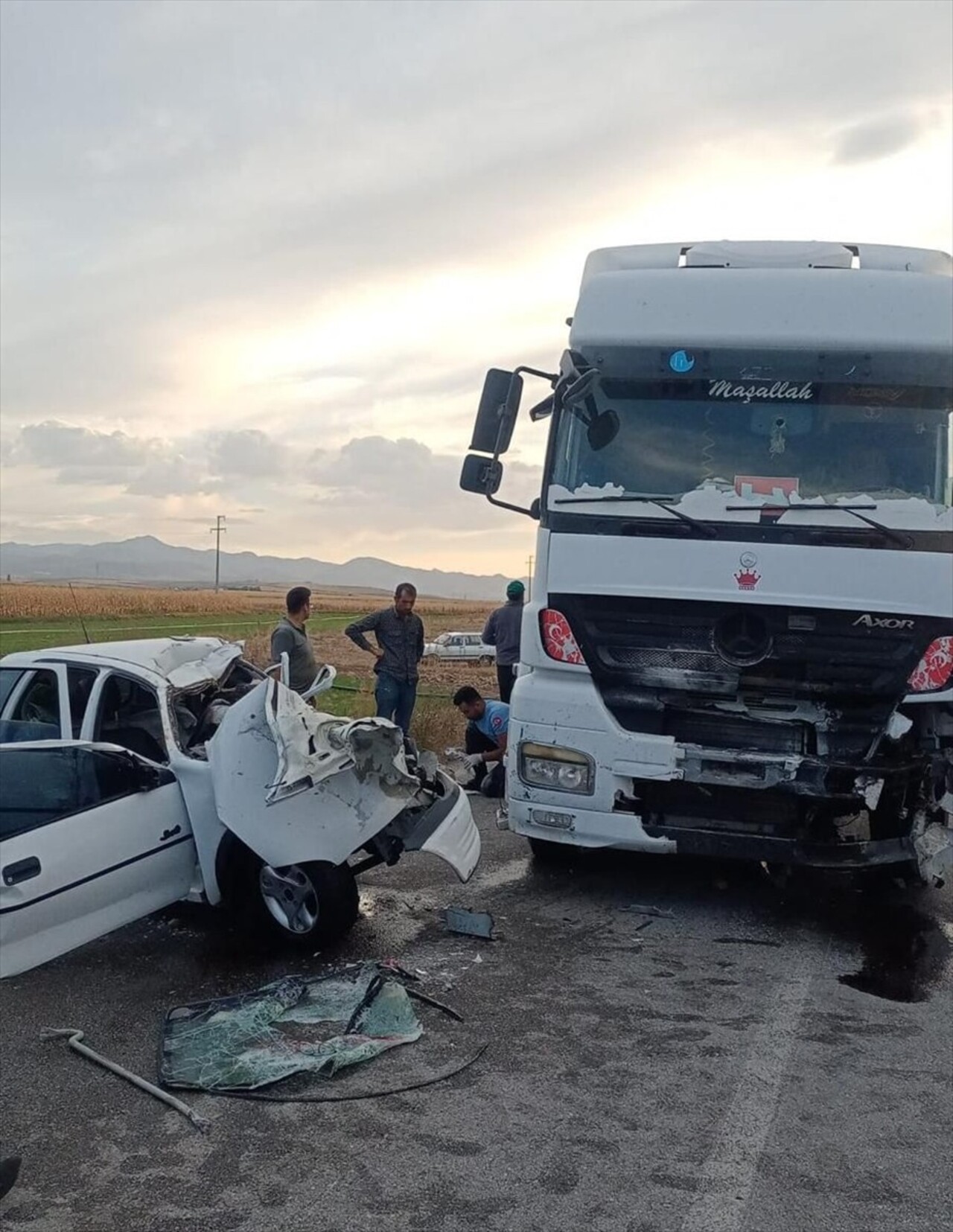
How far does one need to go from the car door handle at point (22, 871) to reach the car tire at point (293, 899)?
105 cm

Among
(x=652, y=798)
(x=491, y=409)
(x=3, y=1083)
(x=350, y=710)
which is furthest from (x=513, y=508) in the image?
(x=350, y=710)

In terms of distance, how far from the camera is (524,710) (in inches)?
229

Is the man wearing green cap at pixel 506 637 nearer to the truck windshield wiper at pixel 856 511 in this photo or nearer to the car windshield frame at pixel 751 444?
the car windshield frame at pixel 751 444

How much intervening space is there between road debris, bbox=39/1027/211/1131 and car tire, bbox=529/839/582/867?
305cm

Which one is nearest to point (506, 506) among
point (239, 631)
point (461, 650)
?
Answer: point (461, 650)

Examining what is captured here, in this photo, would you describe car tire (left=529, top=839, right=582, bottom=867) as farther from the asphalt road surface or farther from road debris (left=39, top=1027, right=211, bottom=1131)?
road debris (left=39, top=1027, right=211, bottom=1131)

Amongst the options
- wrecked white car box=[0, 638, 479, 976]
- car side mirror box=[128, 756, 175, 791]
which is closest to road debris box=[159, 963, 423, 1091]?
wrecked white car box=[0, 638, 479, 976]

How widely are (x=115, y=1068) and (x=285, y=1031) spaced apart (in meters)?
0.65

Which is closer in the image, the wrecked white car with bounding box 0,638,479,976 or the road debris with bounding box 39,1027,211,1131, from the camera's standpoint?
the road debris with bounding box 39,1027,211,1131

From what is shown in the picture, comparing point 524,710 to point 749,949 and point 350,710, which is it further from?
point 350,710

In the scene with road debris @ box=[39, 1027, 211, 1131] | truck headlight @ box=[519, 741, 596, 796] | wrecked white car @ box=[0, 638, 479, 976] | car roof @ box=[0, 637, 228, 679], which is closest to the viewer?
road debris @ box=[39, 1027, 211, 1131]

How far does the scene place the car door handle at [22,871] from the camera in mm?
4312

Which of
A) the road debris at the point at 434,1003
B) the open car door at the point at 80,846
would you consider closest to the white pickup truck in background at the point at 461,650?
the open car door at the point at 80,846

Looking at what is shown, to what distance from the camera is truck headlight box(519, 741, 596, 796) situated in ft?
18.7
